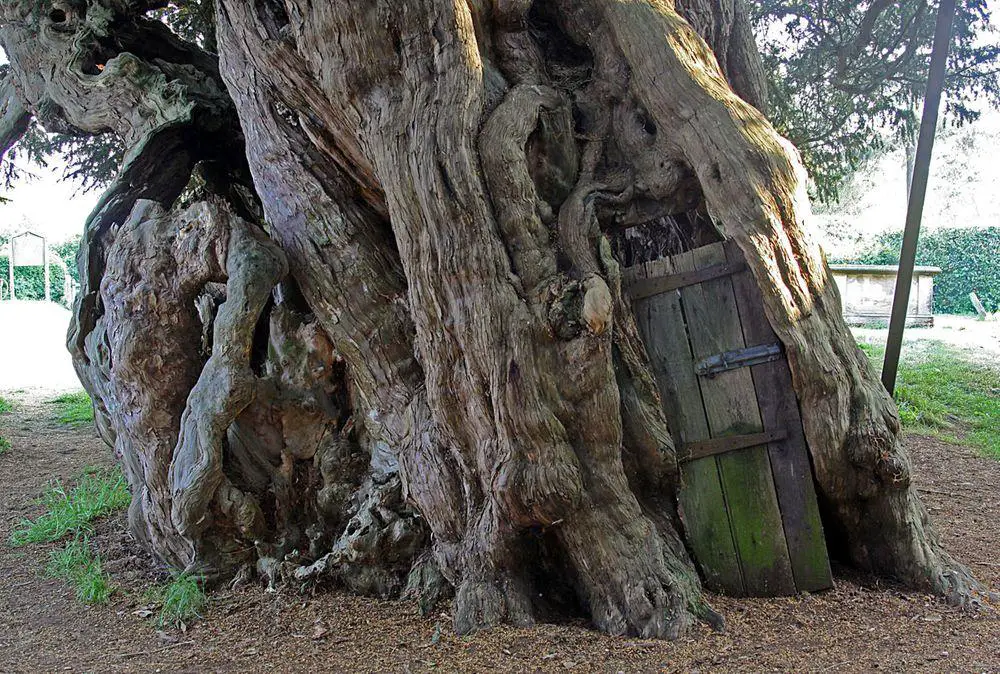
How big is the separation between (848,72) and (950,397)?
4.01 m

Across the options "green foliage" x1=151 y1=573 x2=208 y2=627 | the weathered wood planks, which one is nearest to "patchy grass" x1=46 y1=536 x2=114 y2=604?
"green foliage" x1=151 y1=573 x2=208 y2=627

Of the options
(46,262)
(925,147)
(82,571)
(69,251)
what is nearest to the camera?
(82,571)

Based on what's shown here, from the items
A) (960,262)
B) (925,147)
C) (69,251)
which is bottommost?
(960,262)

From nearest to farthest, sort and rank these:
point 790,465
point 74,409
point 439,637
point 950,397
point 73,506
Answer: point 439,637 → point 790,465 → point 73,506 → point 950,397 → point 74,409

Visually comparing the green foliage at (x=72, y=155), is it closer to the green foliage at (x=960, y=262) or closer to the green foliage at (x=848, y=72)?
the green foliage at (x=848, y=72)

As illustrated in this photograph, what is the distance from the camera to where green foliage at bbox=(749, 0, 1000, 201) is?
277 inches

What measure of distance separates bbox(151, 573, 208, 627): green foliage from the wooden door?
257 centimetres

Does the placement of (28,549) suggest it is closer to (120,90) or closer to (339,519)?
(339,519)

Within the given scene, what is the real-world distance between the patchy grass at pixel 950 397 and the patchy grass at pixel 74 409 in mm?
9058

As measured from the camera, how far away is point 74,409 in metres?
9.86

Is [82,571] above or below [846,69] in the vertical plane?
below

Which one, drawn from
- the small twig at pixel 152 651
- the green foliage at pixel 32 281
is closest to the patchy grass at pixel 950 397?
the small twig at pixel 152 651

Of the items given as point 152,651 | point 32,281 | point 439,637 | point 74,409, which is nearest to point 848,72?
point 439,637

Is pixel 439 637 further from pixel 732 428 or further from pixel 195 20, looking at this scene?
pixel 195 20
